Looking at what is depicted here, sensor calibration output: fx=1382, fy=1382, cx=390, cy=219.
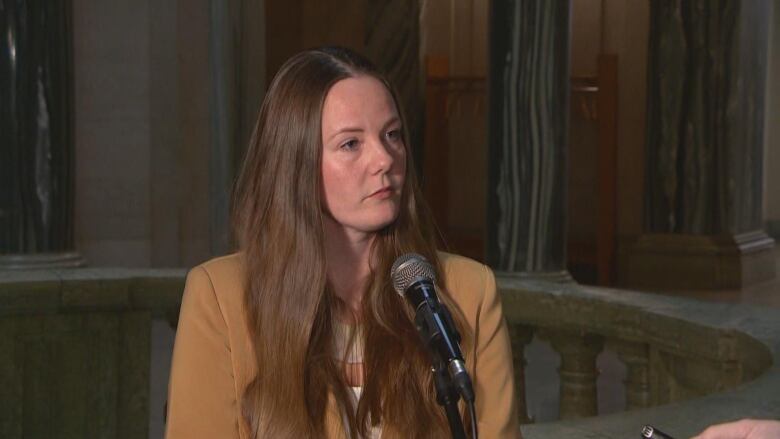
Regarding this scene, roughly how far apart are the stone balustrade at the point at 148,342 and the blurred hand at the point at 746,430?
1.67 m

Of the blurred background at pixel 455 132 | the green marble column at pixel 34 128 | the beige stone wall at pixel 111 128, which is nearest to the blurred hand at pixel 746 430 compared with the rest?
the blurred background at pixel 455 132

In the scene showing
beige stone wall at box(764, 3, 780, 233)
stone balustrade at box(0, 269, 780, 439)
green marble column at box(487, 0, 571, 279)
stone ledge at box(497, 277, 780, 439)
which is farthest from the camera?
beige stone wall at box(764, 3, 780, 233)

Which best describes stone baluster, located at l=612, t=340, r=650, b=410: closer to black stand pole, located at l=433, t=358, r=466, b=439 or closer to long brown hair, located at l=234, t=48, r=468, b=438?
long brown hair, located at l=234, t=48, r=468, b=438

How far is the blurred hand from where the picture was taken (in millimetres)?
2228

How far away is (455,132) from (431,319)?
13.3 m

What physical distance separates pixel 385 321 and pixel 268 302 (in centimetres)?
22

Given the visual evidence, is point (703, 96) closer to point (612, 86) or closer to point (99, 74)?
point (612, 86)

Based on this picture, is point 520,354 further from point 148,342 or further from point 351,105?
point 351,105

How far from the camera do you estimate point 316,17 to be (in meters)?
14.9

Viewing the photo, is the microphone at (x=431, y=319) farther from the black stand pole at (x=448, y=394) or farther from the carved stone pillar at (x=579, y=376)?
the carved stone pillar at (x=579, y=376)

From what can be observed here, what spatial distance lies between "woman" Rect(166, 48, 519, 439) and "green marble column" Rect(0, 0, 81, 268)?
20.2 feet

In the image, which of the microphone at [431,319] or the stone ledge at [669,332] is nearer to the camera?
the microphone at [431,319]

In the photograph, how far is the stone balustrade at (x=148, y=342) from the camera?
4.40 metres

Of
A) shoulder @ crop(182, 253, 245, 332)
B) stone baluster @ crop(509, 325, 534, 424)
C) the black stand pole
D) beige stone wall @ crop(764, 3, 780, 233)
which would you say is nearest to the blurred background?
stone baluster @ crop(509, 325, 534, 424)
